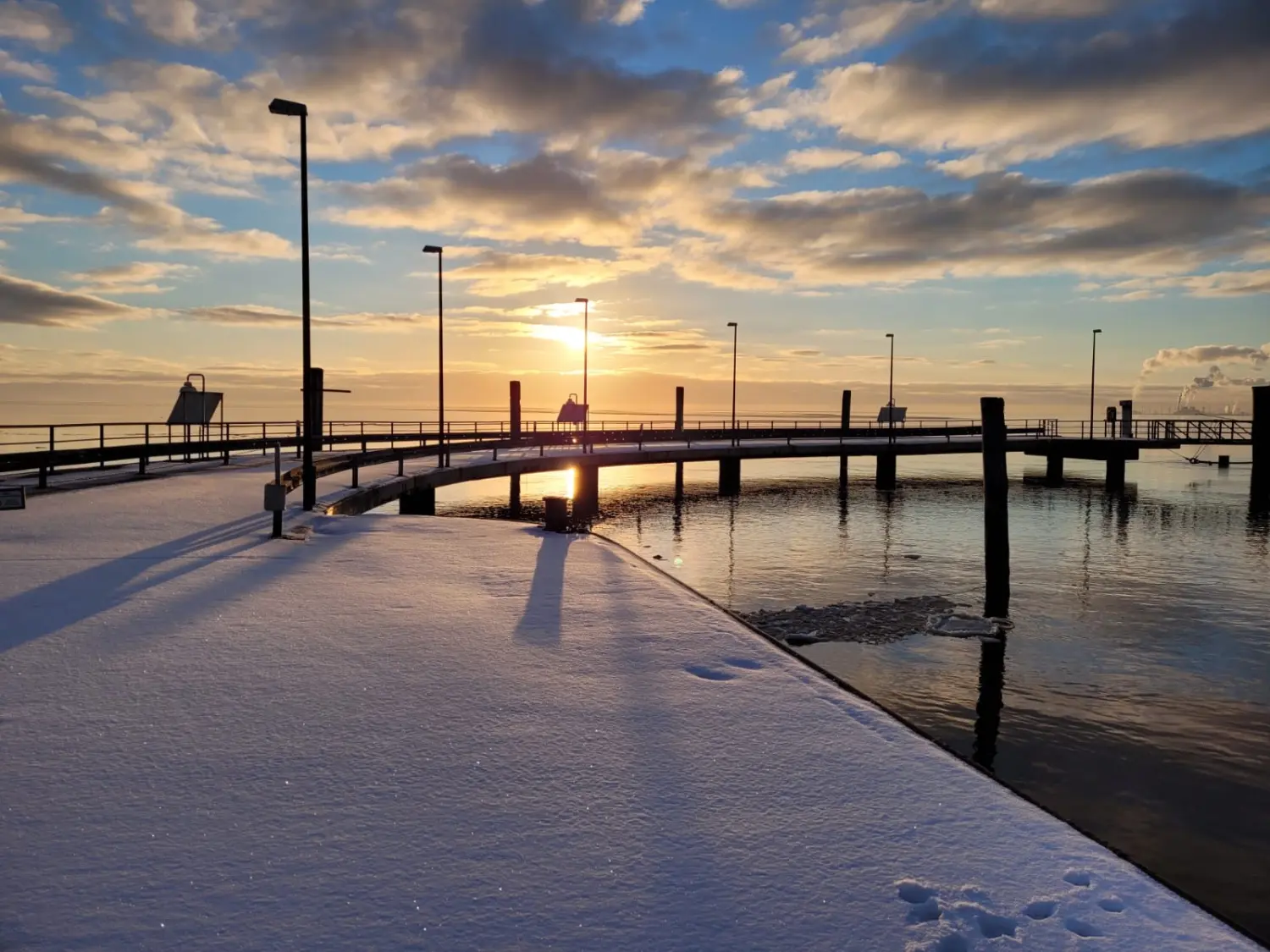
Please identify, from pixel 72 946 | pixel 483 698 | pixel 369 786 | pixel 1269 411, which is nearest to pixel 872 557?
pixel 483 698

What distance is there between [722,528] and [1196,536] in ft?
57.1

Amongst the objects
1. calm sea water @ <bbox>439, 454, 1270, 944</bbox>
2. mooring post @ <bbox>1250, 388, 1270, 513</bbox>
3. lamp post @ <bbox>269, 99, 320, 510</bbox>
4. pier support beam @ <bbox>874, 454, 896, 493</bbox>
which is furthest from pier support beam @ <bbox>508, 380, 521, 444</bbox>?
mooring post @ <bbox>1250, 388, 1270, 513</bbox>

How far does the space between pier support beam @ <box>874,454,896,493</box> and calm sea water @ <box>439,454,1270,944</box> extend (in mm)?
7244

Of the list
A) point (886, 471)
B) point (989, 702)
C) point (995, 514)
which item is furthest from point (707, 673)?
point (886, 471)

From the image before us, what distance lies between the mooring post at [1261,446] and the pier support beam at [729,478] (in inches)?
998

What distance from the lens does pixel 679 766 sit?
205 inches

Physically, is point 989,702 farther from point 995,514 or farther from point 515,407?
point 515,407

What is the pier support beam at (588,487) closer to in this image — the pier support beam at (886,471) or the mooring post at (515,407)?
the mooring post at (515,407)

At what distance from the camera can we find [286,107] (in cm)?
1689

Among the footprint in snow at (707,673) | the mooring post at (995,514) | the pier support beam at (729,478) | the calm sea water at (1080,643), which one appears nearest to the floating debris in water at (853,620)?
the calm sea water at (1080,643)

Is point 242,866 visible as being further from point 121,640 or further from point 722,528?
point 722,528

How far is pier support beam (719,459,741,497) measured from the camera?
45.0 m

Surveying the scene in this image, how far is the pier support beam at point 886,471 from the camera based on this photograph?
50.6 m

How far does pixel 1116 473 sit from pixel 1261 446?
8584 millimetres
